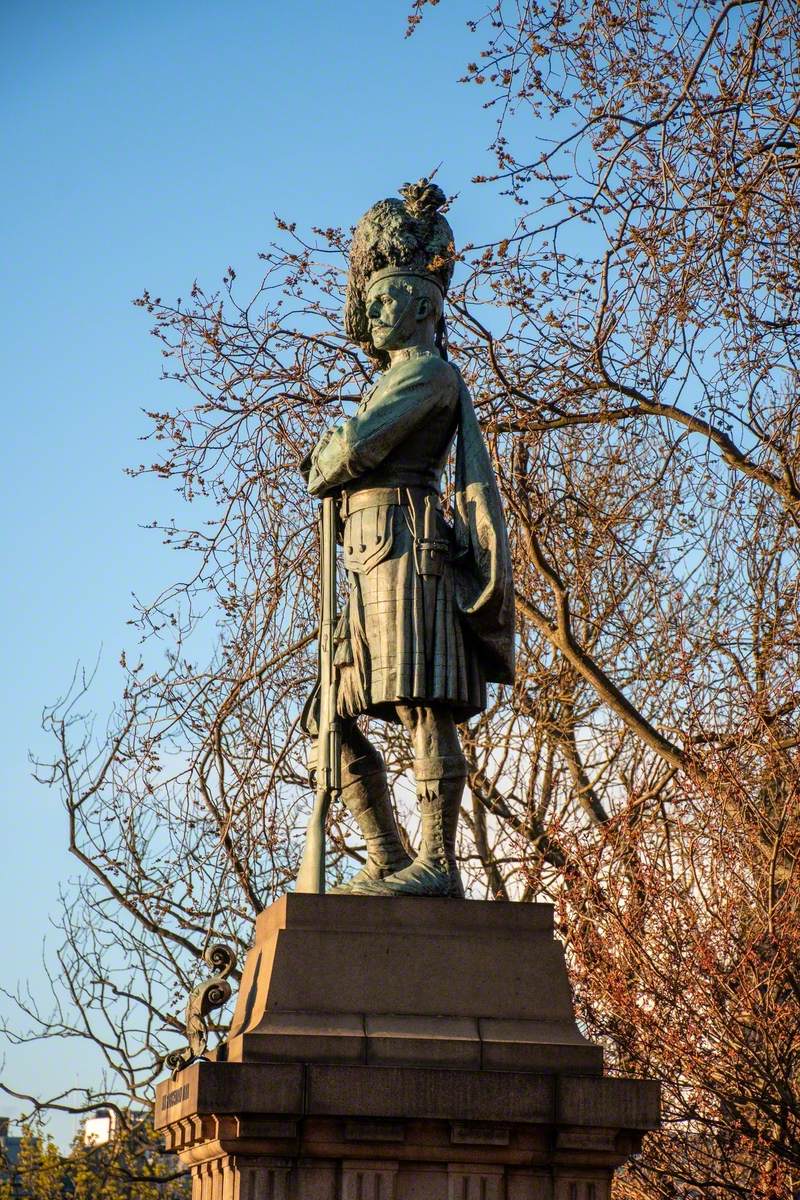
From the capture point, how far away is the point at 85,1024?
18.8 metres

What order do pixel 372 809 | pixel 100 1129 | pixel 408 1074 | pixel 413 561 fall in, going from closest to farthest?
1. pixel 408 1074
2. pixel 413 561
3. pixel 372 809
4. pixel 100 1129

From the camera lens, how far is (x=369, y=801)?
25.2 feet

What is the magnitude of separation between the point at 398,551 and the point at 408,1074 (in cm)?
205

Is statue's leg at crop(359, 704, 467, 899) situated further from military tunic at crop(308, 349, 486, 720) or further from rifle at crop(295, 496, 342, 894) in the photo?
rifle at crop(295, 496, 342, 894)

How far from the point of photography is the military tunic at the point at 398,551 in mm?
7355

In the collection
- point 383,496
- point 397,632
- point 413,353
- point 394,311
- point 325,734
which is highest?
point 394,311

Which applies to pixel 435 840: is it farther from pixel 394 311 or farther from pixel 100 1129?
pixel 100 1129

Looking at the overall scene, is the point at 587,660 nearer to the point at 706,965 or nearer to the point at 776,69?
the point at 706,965

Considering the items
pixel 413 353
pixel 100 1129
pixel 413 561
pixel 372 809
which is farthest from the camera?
pixel 100 1129

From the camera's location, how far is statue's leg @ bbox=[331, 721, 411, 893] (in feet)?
25.0

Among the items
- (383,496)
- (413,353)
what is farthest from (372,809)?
(413,353)

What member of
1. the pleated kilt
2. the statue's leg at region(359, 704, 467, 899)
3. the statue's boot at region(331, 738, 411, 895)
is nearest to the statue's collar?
the pleated kilt

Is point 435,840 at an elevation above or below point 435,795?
below

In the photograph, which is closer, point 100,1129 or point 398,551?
point 398,551
